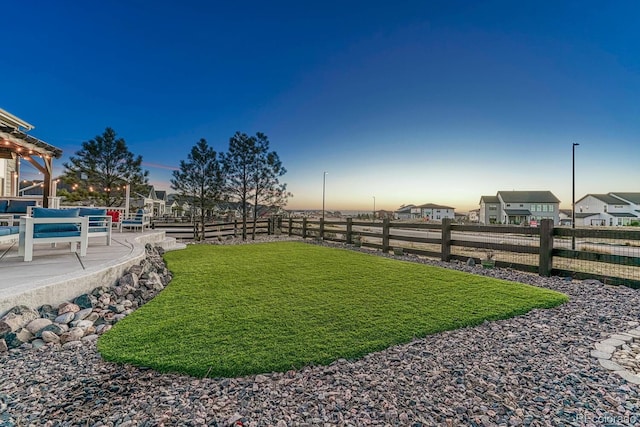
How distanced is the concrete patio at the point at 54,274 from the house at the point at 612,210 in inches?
2150

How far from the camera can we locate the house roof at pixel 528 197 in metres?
42.3

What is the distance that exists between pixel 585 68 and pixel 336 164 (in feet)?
32.7

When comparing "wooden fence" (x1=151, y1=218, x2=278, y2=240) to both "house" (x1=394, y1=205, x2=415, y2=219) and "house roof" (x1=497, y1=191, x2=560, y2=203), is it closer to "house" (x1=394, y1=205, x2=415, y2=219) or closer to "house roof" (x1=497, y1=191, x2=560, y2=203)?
"house roof" (x1=497, y1=191, x2=560, y2=203)

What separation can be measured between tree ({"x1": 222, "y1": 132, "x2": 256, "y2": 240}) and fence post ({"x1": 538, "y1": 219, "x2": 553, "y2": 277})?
456 inches

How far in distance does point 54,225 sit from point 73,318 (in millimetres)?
2479

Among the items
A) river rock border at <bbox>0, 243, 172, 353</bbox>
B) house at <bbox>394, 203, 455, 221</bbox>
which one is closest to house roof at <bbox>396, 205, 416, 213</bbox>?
house at <bbox>394, 203, 455, 221</bbox>

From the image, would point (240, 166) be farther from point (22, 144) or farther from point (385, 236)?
point (385, 236)

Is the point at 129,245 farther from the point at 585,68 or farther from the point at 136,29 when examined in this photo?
the point at 585,68

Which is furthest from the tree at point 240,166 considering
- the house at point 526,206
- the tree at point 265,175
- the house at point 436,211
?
the house at point 436,211

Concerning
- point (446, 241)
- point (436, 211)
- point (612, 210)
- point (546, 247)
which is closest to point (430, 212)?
point (436, 211)

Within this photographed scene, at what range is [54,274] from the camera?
319 cm

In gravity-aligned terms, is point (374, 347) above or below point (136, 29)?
below

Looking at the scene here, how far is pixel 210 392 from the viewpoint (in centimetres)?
173

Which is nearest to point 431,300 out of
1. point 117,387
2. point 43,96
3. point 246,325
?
point 246,325
